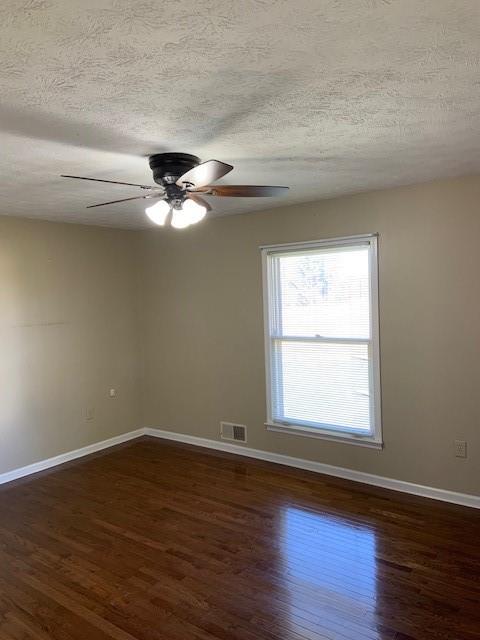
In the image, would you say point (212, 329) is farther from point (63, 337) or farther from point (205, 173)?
point (205, 173)

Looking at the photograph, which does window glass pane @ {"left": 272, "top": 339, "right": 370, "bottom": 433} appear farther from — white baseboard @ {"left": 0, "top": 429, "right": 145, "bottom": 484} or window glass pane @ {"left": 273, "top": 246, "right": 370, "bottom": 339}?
white baseboard @ {"left": 0, "top": 429, "right": 145, "bottom": 484}

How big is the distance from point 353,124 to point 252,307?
2.57 m

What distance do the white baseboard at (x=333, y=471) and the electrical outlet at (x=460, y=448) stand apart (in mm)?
301

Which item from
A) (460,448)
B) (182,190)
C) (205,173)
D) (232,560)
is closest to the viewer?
(205,173)

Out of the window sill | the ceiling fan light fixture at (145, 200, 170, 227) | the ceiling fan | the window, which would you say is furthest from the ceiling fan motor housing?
the window sill

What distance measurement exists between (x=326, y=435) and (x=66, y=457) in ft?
8.76

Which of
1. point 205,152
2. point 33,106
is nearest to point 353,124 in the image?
point 205,152

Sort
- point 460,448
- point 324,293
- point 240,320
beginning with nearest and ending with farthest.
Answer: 1. point 460,448
2. point 324,293
3. point 240,320

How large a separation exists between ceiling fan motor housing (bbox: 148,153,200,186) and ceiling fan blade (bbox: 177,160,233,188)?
0.13 metres

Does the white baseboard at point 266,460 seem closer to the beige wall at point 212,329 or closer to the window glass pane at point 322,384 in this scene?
the beige wall at point 212,329

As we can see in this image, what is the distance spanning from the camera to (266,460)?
4.69 metres

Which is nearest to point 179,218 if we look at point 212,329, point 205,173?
point 205,173

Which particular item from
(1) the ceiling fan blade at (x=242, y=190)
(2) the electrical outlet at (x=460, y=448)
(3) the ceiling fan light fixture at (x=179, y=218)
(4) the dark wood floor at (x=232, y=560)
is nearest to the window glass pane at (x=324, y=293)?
(2) the electrical outlet at (x=460, y=448)

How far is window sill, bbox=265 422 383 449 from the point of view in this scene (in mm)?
4031
